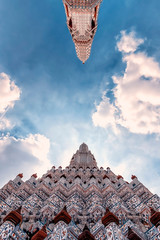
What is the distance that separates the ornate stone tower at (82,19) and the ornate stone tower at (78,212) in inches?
1490

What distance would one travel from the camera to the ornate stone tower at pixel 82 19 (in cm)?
3978

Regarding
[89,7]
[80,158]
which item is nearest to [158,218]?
[80,158]

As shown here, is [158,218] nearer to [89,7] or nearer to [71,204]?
[71,204]

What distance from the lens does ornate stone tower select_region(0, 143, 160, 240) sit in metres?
9.13

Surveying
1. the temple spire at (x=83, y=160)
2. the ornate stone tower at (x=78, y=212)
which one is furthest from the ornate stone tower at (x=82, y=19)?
the ornate stone tower at (x=78, y=212)

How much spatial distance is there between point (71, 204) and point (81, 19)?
4225cm

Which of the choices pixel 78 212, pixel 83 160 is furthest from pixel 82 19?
pixel 78 212

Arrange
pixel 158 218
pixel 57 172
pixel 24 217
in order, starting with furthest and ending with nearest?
pixel 57 172
pixel 24 217
pixel 158 218

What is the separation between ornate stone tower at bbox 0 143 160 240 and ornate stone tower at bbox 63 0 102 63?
37.8 metres

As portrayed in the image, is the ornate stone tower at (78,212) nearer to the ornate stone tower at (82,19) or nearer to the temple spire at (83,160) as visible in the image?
the temple spire at (83,160)

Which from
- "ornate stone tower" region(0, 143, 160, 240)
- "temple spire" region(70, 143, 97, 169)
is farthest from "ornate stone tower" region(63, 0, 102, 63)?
"ornate stone tower" region(0, 143, 160, 240)

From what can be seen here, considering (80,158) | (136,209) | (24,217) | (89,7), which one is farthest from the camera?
(89,7)

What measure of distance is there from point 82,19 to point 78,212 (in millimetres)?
42863

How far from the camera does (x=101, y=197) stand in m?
16.2
